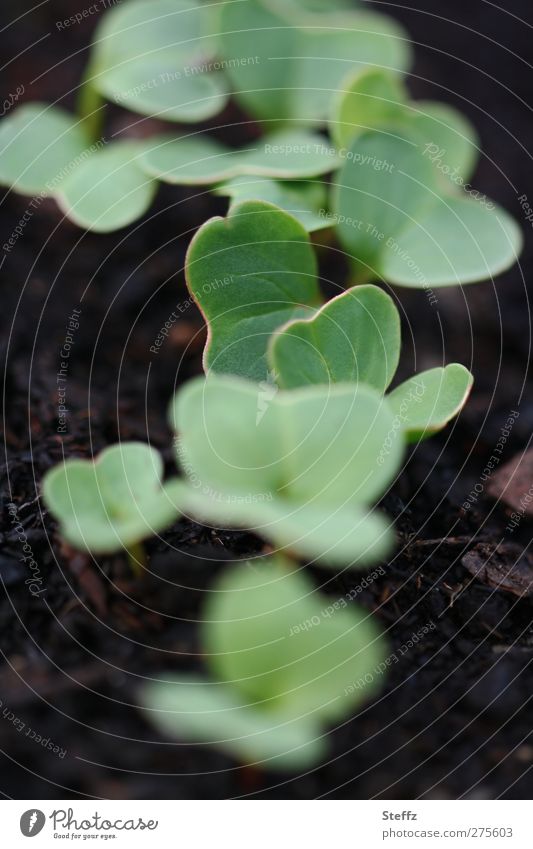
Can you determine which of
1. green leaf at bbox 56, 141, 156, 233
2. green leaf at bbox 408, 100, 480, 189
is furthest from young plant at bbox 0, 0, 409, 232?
green leaf at bbox 408, 100, 480, 189

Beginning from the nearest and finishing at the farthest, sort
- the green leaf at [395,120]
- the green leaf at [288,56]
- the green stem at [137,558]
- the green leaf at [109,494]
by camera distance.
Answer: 1. the green leaf at [109,494]
2. the green stem at [137,558]
3. the green leaf at [395,120]
4. the green leaf at [288,56]

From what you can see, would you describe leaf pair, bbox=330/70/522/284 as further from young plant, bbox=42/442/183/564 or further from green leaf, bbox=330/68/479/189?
young plant, bbox=42/442/183/564

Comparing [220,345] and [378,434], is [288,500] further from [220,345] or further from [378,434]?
[220,345]

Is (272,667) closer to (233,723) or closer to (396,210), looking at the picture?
(233,723)

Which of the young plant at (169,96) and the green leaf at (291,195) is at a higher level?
the young plant at (169,96)

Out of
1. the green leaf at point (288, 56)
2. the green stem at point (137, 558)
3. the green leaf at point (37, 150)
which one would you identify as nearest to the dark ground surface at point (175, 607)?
the green stem at point (137, 558)

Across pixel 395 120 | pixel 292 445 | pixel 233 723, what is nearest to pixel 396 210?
A: pixel 395 120

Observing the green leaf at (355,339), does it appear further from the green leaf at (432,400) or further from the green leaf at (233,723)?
the green leaf at (233,723)
